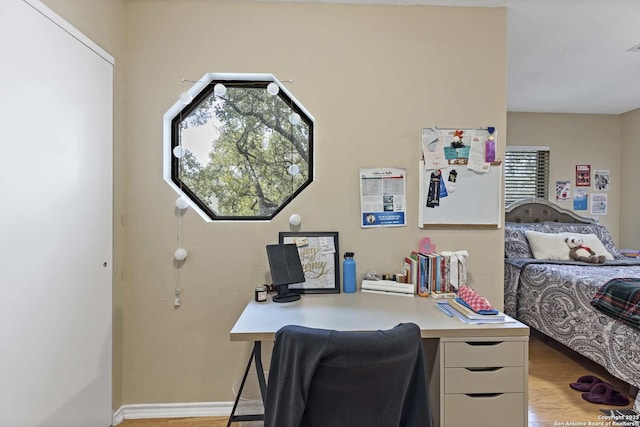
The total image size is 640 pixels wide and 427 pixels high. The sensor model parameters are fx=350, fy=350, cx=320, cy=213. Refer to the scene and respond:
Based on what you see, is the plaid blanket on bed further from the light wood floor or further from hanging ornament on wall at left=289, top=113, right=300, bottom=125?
hanging ornament on wall at left=289, top=113, right=300, bottom=125

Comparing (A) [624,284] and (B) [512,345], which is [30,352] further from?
(A) [624,284]

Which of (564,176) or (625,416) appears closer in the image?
(625,416)

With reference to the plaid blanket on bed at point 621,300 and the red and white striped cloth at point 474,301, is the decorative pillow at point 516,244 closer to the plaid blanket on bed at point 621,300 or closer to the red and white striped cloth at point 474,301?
the plaid blanket on bed at point 621,300

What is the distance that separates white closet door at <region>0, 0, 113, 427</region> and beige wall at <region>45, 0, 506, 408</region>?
201 millimetres

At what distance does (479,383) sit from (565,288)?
1.82 meters

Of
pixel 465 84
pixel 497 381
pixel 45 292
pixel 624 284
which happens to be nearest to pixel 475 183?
pixel 465 84

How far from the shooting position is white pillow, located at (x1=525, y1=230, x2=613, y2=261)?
3355 millimetres

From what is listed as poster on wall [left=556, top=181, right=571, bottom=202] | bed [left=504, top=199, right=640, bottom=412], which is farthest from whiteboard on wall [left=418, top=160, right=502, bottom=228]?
poster on wall [left=556, top=181, right=571, bottom=202]

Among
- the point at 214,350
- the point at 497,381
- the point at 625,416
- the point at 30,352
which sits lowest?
the point at 625,416

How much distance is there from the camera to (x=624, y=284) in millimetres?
2314

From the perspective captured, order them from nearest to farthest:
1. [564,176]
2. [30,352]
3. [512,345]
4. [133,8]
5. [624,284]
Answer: [30,352] → [512,345] → [133,8] → [624,284] → [564,176]

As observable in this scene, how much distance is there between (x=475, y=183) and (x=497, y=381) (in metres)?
1.11

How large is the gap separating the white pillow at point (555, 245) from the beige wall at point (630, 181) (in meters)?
1.37

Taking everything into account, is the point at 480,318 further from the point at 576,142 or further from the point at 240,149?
the point at 576,142
